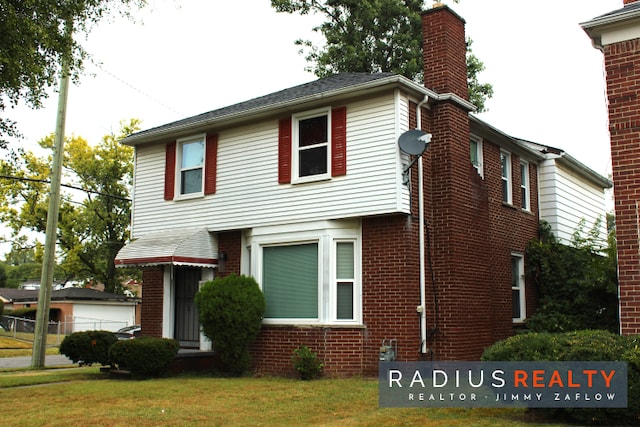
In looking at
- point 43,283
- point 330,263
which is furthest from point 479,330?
point 43,283

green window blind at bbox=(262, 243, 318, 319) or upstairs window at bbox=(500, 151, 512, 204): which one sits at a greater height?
upstairs window at bbox=(500, 151, 512, 204)

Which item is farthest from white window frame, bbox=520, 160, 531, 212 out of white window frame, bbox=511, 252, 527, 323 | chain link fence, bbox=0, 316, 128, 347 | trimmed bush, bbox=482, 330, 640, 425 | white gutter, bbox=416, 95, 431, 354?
chain link fence, bbox=0, 316, 128, 347

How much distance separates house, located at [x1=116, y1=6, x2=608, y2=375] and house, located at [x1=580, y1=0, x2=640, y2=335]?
3.46 metres

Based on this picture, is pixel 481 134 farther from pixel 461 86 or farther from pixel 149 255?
pixel 149 255

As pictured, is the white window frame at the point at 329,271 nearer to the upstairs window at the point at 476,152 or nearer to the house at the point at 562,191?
the upstairs window at the point at 476,152

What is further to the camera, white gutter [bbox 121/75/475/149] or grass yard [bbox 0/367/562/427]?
white gutter [bbox 121/75/475/149]

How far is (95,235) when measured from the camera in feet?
143

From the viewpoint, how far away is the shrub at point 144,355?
1309cm

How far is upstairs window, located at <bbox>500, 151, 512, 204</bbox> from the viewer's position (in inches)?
656

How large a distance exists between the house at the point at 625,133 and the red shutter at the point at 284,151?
651 cm

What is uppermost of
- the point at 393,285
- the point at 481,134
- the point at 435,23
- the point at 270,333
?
the point at 435,23

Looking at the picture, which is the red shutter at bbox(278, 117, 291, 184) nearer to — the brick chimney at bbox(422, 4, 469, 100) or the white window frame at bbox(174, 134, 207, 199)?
the white window frame at bbox(174, 134, 207, 199)

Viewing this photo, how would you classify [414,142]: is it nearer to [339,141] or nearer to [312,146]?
[339,141]

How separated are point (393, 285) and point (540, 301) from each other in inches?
214
